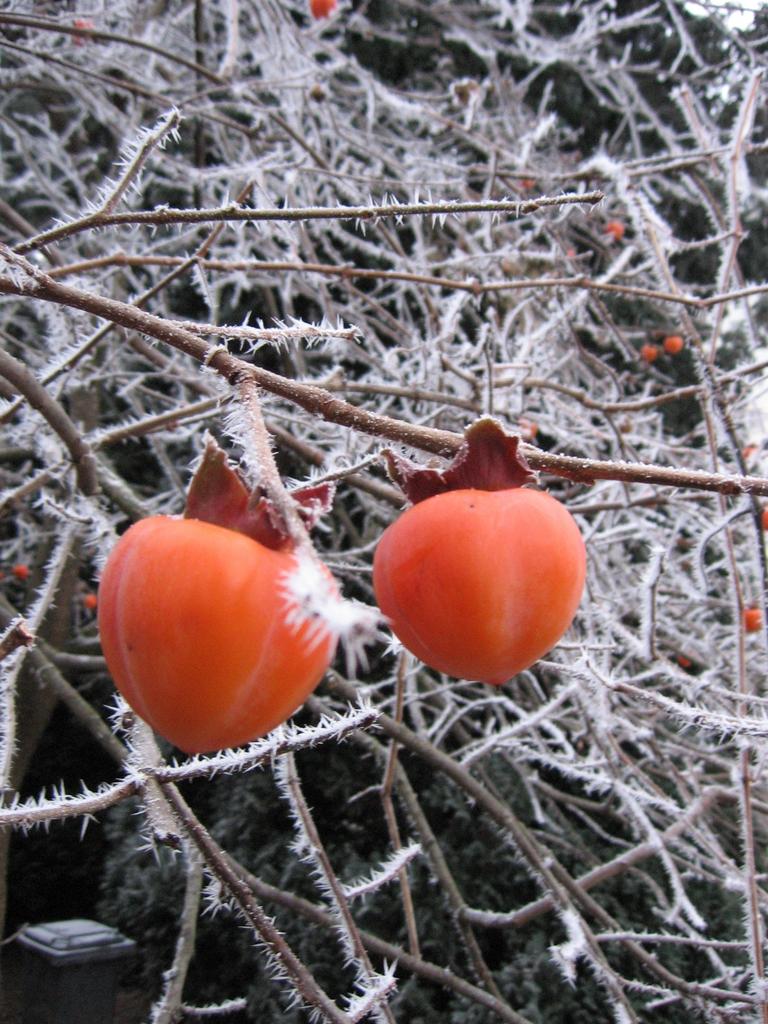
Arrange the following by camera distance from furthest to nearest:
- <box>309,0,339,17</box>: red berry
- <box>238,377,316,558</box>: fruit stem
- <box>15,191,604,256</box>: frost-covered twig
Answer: <box>309,0,339,17</box>: red berry, <box>15,191,604,256</box>: frost-covered twig, <box>238,377,316,558</box>: fruit stem

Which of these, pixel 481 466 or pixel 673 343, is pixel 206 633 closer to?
pixel 481 466

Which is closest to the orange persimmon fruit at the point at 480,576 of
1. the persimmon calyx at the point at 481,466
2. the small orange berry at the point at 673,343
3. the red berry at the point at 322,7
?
the persimmon calyx at the point at 481,466

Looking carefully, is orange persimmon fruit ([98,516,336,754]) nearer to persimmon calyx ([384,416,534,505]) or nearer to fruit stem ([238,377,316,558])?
fruit stem ([238,377,316,558])

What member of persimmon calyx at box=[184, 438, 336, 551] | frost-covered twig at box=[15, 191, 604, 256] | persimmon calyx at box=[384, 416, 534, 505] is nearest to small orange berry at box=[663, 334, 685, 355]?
frost-covered twig at box=[15, 191, 604, 256]

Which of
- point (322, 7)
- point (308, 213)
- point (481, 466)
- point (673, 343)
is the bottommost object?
point (481, 466)

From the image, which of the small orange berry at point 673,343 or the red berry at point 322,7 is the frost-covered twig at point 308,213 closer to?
the red berry at point 322,7

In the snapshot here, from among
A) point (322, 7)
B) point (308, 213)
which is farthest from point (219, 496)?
point (322, 7)
